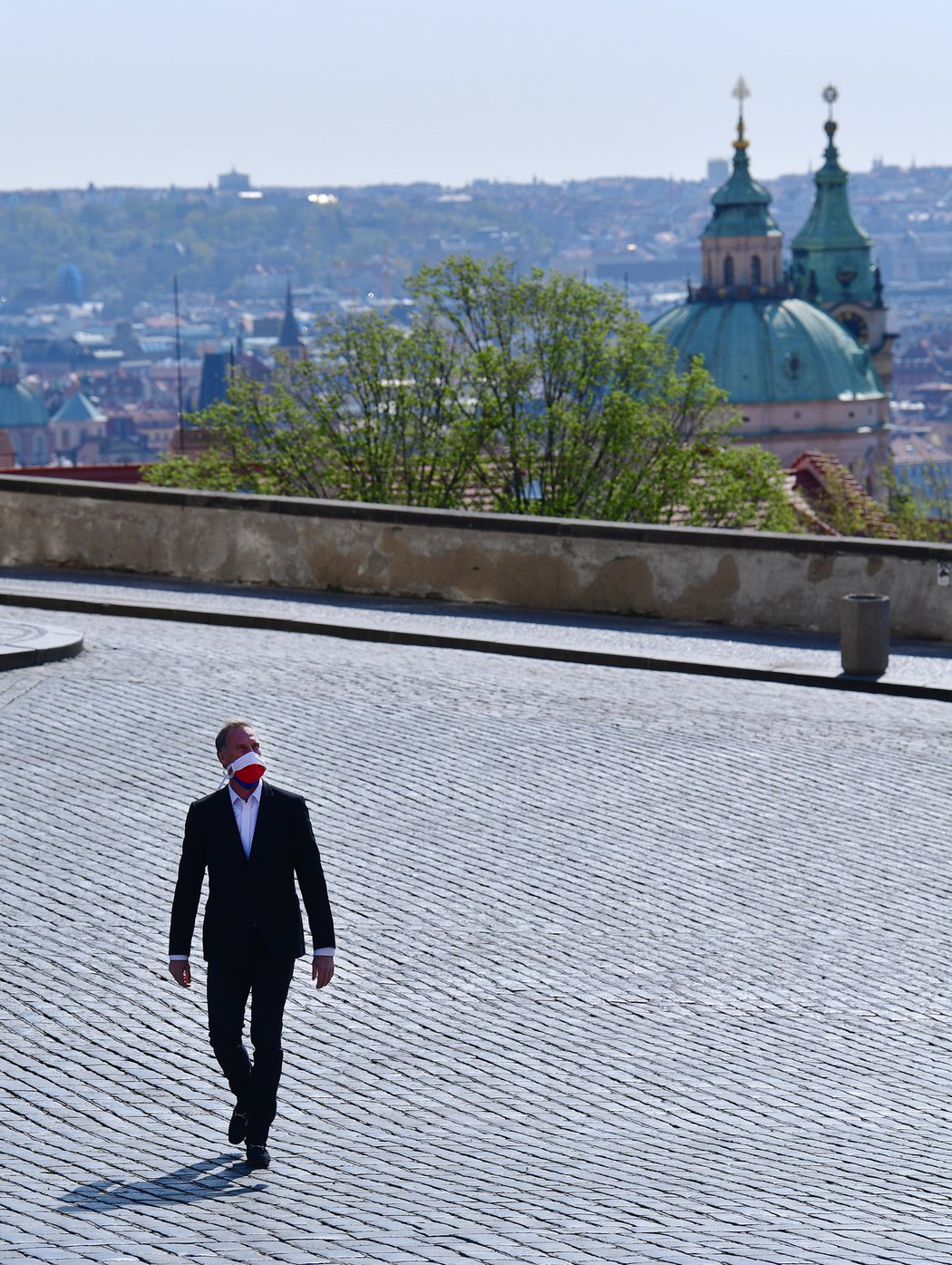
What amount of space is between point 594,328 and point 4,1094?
32.4 metres

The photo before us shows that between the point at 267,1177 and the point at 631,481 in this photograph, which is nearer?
the point at 267,1177

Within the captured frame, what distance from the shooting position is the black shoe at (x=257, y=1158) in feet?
22.5

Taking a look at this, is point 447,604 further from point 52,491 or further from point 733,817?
point 733,817

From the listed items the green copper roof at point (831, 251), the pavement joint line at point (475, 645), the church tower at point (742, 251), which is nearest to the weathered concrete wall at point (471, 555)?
the pavement joint line at point (475, 645)

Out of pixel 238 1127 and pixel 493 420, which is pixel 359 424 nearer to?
pixel 493 420

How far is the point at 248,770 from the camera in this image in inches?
276

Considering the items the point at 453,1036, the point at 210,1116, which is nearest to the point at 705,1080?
the point at 453,1036

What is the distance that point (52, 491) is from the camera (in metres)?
19.6

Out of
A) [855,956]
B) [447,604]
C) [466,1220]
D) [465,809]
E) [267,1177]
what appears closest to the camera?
[466,1220]

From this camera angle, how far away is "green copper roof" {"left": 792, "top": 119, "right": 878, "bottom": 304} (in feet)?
400

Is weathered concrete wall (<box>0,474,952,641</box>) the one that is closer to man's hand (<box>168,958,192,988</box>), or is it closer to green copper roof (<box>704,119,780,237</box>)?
man's hand (<box>168,958,192,988</box>)

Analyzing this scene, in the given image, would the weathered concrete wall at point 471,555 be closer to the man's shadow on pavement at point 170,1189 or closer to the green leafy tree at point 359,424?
the man's shadow on pavement at point 170,1189

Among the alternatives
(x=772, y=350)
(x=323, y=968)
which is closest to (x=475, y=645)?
(x=323, y=968)

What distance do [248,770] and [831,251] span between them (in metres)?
120
